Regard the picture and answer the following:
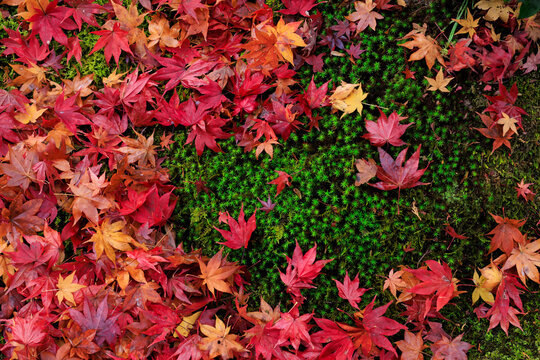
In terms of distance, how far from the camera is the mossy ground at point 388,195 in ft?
6.63

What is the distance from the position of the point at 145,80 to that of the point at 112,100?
242 mm

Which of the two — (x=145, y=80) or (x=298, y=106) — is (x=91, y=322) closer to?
(x=145, y=80)

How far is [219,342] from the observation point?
6.35ft

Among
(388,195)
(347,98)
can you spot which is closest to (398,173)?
(388,195)

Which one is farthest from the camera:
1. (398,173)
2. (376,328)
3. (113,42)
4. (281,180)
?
(113,42)

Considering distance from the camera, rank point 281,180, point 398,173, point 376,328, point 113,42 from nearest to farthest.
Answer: point 376,328 → point 398,173 → point 281,180 → point 113,42

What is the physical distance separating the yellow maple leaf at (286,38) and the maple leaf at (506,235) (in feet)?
4.70

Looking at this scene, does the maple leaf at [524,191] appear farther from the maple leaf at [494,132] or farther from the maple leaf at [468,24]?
the maple leaf at [468,24]

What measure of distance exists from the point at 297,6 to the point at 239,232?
138 cm

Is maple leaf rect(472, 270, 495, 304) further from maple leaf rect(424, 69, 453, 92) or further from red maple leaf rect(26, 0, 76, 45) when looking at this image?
red maple leaf rect(26, 0, 76, 45)

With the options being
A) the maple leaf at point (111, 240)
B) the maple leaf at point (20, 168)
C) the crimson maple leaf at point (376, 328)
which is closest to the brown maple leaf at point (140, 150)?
the maple leaf at point (111, 240)

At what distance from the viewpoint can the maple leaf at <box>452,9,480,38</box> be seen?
2.02m

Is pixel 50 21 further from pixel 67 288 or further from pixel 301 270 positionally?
pixel 301 270

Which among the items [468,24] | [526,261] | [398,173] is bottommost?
[526,261]
